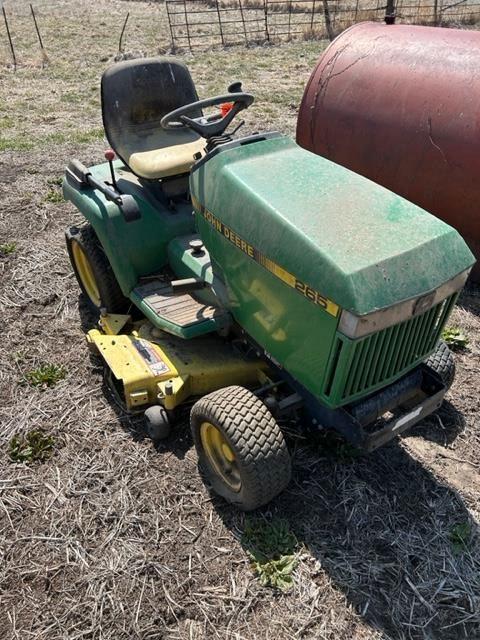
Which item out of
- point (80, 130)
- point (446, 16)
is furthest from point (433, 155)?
point (446, 16)

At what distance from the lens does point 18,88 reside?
10781mm

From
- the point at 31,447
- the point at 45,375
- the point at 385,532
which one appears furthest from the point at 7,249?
the point at 385,532

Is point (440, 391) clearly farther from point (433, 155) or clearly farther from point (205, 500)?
point (433, 155)

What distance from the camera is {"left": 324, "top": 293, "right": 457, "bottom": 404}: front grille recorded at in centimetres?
239

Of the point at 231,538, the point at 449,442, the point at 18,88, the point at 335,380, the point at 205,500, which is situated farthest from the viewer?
the point at 18,88

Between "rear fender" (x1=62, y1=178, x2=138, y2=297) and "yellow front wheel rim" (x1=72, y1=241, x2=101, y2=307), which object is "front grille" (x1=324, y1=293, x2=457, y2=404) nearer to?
"rear fender" (x1=62, y1=178, x2=138, y2=297)

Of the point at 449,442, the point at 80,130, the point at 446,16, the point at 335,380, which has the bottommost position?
the point at 446,16

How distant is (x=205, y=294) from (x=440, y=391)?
1.45 meters

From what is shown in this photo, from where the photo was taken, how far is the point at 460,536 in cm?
278

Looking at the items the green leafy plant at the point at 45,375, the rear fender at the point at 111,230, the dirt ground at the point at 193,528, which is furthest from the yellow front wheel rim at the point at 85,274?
the green leafy plant at the point at 45,375

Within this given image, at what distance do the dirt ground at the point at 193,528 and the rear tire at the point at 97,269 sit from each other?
1.18 feet

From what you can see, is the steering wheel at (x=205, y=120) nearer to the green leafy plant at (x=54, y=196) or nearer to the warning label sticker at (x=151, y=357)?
the warning label sticker at (x=151, y=357)

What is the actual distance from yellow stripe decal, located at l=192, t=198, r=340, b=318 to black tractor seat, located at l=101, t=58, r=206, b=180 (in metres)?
0.94

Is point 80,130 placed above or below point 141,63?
below
